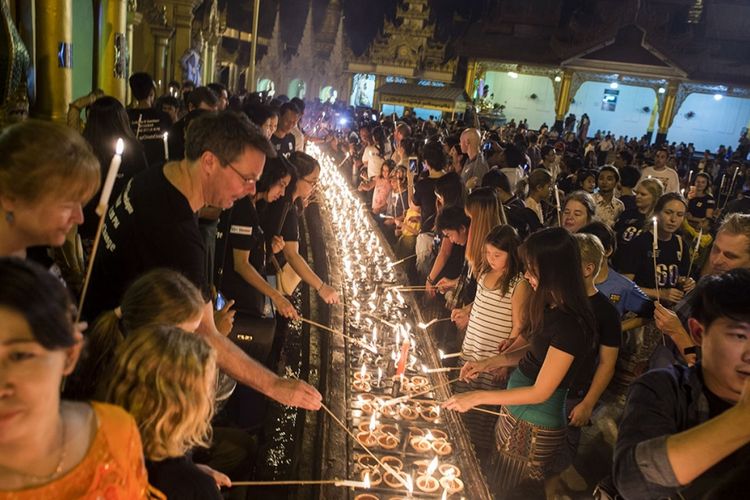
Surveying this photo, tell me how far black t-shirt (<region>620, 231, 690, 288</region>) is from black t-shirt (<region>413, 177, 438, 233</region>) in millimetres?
2553

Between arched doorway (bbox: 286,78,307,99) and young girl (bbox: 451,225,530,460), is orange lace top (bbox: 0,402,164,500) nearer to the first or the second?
young girl (bbox: 451,225,530,460)

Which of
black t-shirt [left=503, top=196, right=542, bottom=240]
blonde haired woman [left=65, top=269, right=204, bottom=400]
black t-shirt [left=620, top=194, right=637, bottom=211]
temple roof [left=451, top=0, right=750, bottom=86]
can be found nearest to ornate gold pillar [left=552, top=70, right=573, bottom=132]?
temple roof [left=451, top=0, right=750, bottom=86]

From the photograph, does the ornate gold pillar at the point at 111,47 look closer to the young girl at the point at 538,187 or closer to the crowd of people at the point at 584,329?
the crowd of people at the point at 584,329

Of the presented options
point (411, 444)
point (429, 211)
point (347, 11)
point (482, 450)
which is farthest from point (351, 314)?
point (347, 11)

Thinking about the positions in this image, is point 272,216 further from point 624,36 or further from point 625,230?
point 624,36

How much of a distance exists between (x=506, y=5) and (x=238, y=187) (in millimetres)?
40190

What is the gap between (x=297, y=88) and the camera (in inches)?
1944

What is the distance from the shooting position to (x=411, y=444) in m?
3.00

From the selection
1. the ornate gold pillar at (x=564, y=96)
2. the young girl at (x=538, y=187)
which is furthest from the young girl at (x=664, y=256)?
the ornate gold pillar at (x=564, y=96)

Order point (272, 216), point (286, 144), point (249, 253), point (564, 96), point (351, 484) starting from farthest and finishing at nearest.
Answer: point (564, 96) < point (286, 144) < point (272, 216) < point (249, 253) < point (351, 484)

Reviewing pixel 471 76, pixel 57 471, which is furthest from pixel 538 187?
pixel 471 76

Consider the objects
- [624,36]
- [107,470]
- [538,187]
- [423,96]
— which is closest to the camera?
[107,470]

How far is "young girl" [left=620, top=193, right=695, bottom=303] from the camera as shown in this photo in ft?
16.8

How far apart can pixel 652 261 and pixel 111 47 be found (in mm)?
9073
